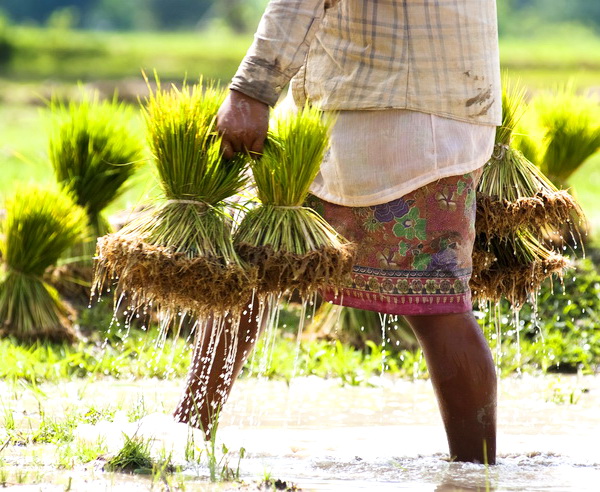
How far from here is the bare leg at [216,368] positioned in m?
2.90

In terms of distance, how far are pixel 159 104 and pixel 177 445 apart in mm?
897

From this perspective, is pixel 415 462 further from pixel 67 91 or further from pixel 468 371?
pixel 67 91

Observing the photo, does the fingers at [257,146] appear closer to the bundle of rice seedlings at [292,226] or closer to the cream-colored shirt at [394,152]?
the bundle of rice seedlings at [292,226]

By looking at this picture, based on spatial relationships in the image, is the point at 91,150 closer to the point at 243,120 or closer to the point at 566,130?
the point at 566,130

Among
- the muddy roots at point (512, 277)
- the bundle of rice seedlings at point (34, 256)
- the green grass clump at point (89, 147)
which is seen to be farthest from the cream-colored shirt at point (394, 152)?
the green grass clump at point (89, 147)

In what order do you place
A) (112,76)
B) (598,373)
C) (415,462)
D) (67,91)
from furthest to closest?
(112,76)
(67,91)
(598,373)
(415,462)

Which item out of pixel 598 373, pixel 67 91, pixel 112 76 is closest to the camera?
pixel 598 373

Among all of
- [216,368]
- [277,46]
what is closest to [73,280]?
[216,368]

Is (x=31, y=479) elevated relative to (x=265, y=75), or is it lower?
lower

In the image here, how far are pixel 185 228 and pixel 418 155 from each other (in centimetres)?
62

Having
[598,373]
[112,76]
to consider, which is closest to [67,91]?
[112,76]

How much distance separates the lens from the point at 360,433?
11.0 ft

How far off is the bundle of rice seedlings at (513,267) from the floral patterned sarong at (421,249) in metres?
0.37

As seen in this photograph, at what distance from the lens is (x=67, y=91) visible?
58.4 ft
